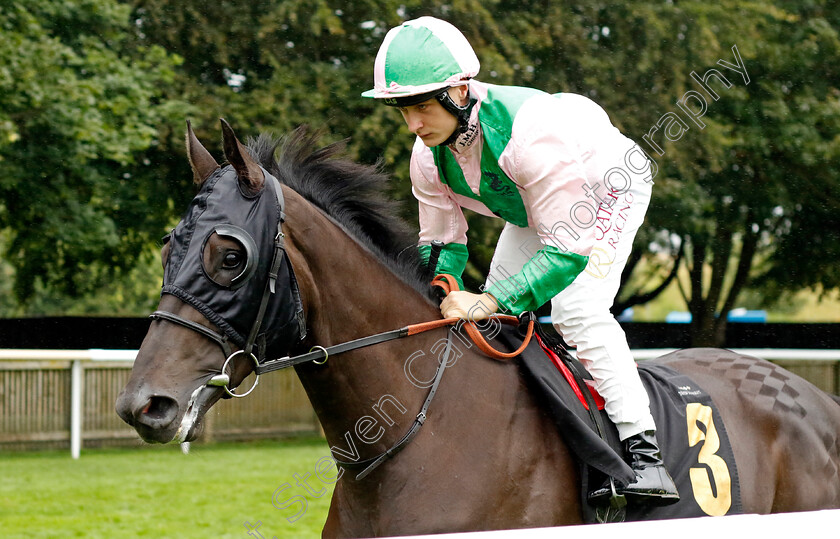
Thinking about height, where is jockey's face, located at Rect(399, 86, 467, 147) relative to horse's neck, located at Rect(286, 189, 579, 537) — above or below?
above

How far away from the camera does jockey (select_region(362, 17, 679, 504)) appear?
7.83 ft

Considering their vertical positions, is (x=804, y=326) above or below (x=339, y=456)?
below

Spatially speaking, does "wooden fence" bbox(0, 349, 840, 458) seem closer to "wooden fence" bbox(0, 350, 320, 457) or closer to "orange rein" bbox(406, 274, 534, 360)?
"wooden fence" bbox(0, 350, 320, 457)

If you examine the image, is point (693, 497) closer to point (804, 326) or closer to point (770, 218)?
point (770, 218)

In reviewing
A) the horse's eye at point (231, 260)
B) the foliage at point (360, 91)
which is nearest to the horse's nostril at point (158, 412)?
the horse's eye at point (231, 260)

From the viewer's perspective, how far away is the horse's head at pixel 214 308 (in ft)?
6.37

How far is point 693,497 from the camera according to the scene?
107 inches

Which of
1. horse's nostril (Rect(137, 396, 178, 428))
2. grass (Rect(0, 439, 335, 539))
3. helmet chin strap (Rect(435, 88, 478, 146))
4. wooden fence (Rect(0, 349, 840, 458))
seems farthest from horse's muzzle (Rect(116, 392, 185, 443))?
wooden fence (Rect(0, 349, 840, 458))

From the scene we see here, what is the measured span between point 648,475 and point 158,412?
141 cm

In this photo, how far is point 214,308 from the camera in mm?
2002

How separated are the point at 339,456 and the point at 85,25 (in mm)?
8215

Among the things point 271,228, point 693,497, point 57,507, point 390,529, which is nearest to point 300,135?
point 271,228

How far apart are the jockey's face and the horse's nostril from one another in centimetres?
102

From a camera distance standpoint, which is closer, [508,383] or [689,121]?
[508,383]
